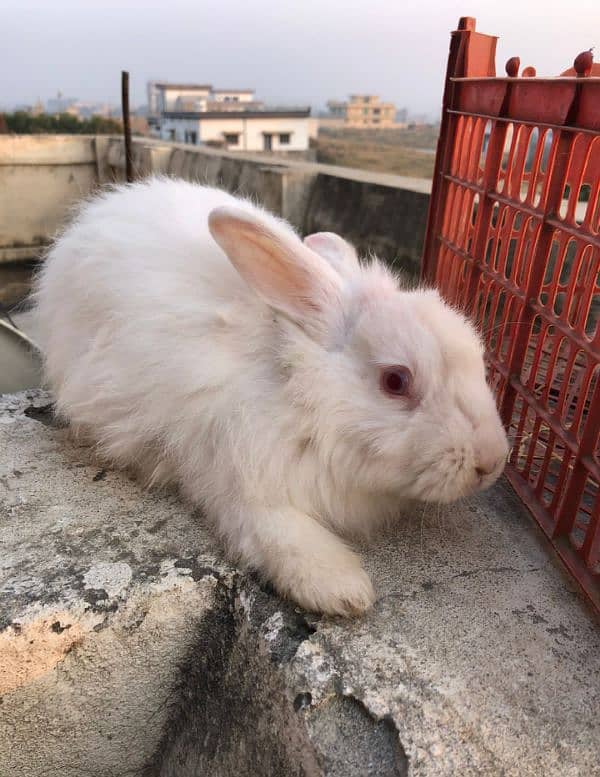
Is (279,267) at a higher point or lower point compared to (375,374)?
higher

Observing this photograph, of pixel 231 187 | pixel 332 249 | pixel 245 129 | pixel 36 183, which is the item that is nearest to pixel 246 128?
pixel 245 129

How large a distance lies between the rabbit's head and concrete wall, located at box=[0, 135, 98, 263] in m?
8.24

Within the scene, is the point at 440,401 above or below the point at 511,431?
above

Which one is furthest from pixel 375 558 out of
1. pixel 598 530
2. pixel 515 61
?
pixel 515 61

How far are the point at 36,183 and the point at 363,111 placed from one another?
2997 inches

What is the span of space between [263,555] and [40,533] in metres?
→ 0.66

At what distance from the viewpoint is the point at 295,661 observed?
4.99 ft

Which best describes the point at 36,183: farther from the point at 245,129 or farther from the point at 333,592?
the point at 245,129

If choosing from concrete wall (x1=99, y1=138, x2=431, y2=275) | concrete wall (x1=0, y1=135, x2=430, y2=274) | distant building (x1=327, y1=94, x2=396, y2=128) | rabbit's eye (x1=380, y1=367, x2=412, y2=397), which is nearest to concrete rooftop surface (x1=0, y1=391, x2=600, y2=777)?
rabbit's eye (x1=380, y1=367, x2=412, y2=397)

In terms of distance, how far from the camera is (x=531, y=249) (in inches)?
78.3

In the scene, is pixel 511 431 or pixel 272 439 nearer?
pixel 272 439

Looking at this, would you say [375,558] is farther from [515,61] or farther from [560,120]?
[515,61]

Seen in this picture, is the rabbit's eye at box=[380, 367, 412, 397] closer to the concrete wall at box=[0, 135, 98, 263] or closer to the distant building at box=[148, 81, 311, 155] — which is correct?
the concrete wall at box=[0, 135, 98, 263]

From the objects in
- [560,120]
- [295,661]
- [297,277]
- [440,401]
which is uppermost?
[560,120]
